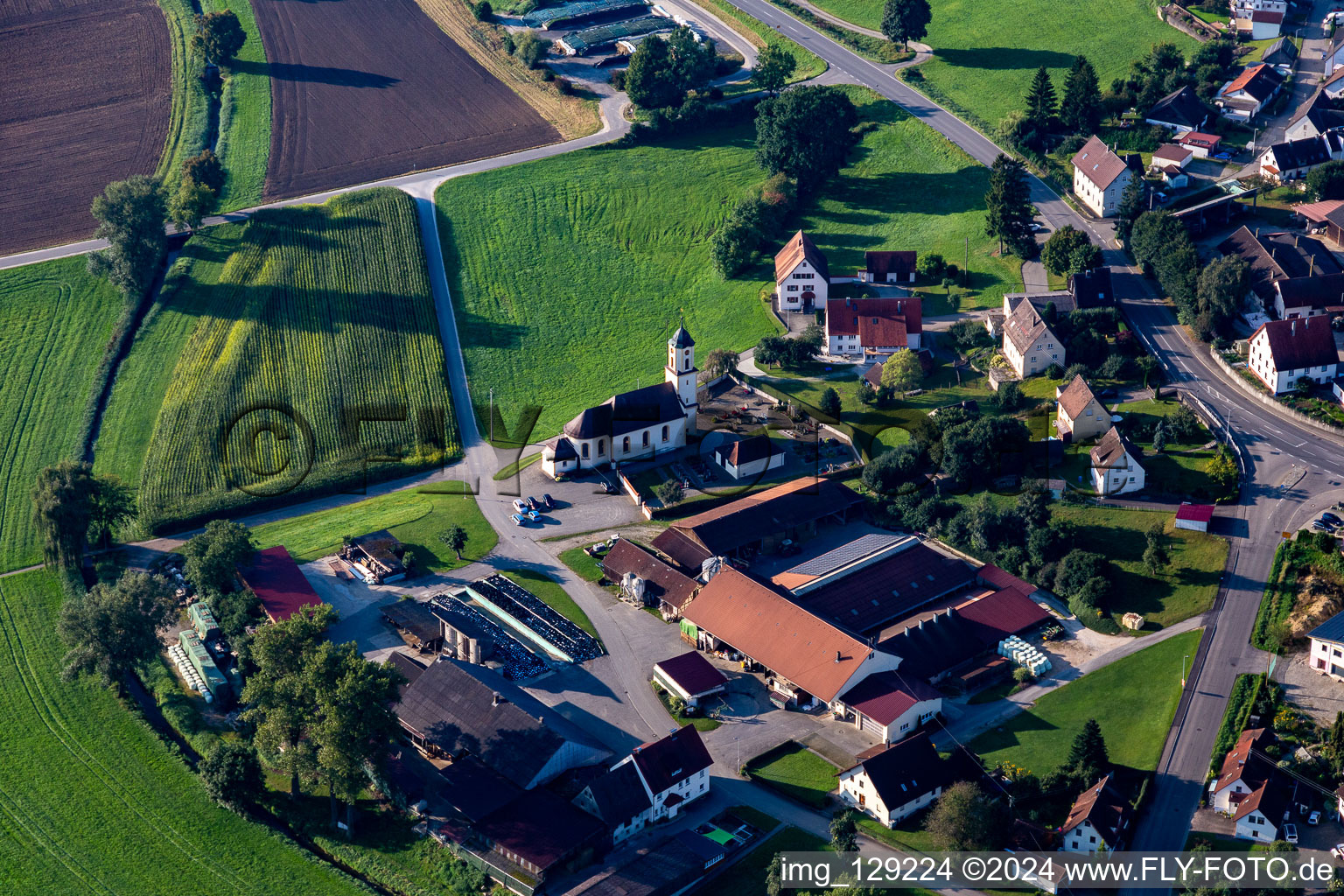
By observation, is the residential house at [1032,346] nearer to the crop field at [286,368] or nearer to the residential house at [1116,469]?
the residential house at [1116,469]

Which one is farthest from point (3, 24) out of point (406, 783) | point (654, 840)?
point (654, 840)

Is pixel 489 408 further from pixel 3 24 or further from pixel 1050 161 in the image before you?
pixel 3 24

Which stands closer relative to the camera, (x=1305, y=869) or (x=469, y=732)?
(x=1305, y=869)

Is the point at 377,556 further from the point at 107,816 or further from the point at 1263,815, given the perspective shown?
the point at 1263,815

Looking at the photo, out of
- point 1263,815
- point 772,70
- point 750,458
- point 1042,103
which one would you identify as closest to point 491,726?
point 750,458

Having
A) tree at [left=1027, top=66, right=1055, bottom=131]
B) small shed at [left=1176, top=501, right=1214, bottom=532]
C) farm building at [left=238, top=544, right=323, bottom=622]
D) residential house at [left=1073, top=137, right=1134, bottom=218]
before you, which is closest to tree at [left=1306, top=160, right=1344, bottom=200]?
residential house at [left=1073, top=137, right=1134, bottom=218]

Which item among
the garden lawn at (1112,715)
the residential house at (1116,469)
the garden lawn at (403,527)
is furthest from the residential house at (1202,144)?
the garden lawn at (403,527)

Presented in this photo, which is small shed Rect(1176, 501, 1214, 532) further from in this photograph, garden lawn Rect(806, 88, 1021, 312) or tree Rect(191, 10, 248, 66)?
tree Rect(191, 10, 248, 66)
